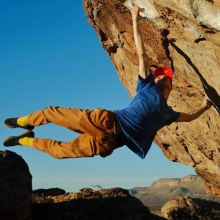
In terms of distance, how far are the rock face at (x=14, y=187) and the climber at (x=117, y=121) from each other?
287 inches

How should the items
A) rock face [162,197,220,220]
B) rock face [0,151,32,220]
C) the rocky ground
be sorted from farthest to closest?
rock face [162,197,220,220] < the rocky ground < rock face [0,151,32,220]

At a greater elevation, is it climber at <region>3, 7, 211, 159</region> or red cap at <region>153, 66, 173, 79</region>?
red cap at <region>153, 66, 173, 79</region>

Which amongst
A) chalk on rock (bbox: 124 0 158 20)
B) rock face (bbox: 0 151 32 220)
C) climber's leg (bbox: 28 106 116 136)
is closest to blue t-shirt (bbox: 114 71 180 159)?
climber's leg (bbox: 28 106 116 136)

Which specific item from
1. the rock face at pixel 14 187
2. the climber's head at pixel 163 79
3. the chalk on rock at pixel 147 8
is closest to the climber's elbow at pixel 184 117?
the climber's head at pixel 163 79

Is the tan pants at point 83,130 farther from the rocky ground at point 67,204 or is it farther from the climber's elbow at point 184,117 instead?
the rocky ground at point 67,204

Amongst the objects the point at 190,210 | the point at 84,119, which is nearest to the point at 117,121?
the point at 84,119

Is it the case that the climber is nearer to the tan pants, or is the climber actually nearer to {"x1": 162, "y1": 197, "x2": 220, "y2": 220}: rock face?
the tan pants

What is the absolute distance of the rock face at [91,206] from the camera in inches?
736

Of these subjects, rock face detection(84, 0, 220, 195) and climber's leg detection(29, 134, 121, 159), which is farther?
rock face detection(84, 0, 220, 195)

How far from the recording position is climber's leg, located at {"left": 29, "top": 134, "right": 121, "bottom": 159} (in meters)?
9.69

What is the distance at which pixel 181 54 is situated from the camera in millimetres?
15969

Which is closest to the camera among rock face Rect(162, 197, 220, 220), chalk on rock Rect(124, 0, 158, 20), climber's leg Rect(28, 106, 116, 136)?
climber's leg Rect(28, 106, 116, 136)

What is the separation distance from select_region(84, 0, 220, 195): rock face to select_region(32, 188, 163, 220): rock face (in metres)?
3.65

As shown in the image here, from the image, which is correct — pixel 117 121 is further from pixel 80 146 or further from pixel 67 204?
pixel 67 204
